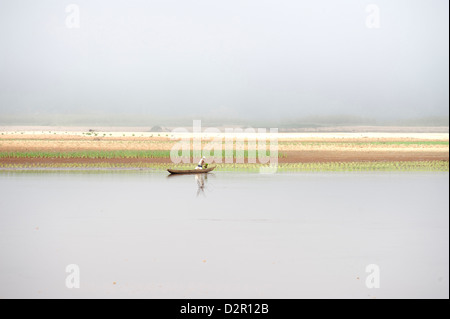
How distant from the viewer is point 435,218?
55.4 feet

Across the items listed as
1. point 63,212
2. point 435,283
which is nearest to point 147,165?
point 63,212

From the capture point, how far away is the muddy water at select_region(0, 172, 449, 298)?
9.79 m

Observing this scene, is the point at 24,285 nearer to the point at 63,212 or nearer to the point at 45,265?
the point at 45,265

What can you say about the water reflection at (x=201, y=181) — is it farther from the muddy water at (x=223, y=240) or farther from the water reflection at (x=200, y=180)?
the muddy water at (x=223, y=240)

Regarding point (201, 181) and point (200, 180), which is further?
point (200, 180)

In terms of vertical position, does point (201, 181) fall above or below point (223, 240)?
above

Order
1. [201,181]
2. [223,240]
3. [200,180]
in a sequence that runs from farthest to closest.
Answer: [200,180]
[201,181]
[223,240]

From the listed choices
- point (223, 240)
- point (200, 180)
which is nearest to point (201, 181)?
point (200, 180)

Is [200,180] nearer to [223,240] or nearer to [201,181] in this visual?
[201,181]

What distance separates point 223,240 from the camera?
13.4m

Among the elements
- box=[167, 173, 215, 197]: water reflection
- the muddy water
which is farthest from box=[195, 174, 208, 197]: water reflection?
the muddy water

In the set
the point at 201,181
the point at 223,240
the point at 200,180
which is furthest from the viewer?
the point at 200,180

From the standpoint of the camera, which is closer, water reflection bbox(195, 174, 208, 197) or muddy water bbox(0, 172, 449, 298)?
muddy water bbox(0, 172, 449, 298)

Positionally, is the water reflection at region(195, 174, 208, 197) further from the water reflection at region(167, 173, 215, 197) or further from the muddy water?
the muddy water
